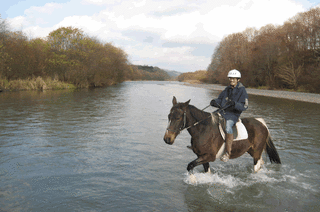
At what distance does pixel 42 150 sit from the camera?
8.09m

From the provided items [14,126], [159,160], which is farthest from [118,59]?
[159,160]

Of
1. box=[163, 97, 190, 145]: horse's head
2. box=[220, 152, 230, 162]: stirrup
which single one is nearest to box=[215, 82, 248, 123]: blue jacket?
box=[220, 152, 230, 162]: stirrup

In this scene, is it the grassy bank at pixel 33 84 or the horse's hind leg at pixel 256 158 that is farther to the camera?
the grassy bank at pixel 33 84

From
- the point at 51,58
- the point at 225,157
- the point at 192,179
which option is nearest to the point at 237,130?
the point at 225,157

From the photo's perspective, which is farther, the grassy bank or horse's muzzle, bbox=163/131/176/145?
the grassy bank

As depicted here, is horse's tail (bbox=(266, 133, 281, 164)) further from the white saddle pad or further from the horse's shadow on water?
the white saddle pad

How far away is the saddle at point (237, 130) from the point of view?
5394 millimetres

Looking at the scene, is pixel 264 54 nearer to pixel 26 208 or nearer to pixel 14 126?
pixel 14 126

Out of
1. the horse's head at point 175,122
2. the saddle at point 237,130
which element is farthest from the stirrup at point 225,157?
the horse's head at point 175,122

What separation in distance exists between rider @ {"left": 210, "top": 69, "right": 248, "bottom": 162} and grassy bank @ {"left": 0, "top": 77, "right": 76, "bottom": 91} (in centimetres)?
3691

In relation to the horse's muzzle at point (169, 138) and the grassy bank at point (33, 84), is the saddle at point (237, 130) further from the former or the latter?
the grassy bank at point (33, 84)

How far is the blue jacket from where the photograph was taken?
5340 millimetres

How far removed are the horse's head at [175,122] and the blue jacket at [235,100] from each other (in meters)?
1.17

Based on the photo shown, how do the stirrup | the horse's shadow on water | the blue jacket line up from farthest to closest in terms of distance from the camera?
the stirrup → the blue jacket → the horse's shadow on water
